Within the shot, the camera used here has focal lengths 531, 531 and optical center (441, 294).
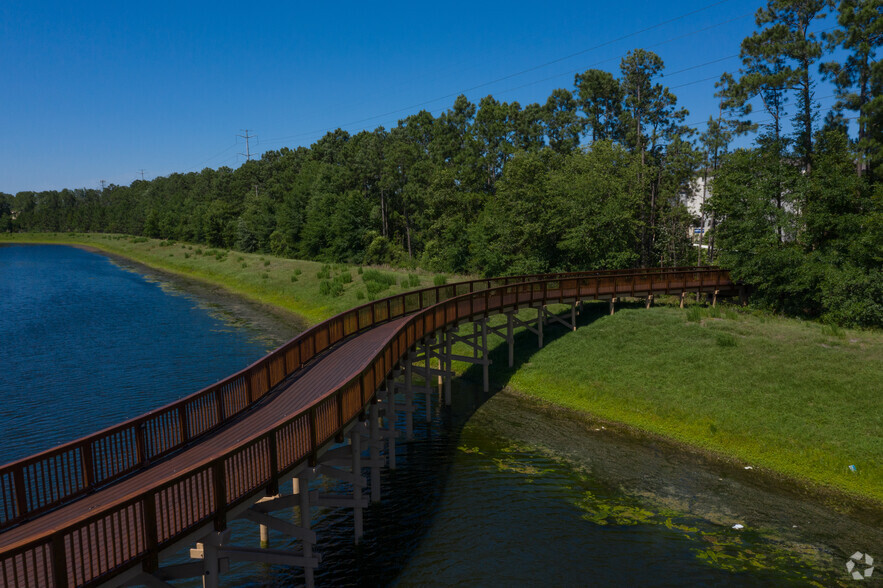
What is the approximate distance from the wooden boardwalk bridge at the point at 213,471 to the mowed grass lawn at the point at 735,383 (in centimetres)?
962

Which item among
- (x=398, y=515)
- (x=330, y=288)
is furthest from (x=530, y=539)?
(x=330, y=288)

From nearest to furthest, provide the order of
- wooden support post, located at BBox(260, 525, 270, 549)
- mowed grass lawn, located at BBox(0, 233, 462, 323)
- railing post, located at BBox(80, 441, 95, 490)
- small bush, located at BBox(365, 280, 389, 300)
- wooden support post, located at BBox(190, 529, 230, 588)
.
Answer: wooden support post, located at BBox(190, 529, 230, 588), railing post, located at BBox(80, 441, 95, 490), wooden support post, located at BBox(260, 525, 270, 549), small bush, located at BBox(365, 280, 389, 300), mowed grass lawn, located at BBox(0, 233, 462, 323)

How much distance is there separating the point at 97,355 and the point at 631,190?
4189 centimetres

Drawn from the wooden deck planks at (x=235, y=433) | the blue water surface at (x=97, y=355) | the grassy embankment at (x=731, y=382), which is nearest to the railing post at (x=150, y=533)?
the wooden deck planks at (x=235, y=433)

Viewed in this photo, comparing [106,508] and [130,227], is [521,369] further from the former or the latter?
[130,227]

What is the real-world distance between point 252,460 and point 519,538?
7.86 m

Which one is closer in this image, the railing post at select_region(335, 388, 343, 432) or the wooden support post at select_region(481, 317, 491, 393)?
the railing post at select_region(335, 388, 343, 432)

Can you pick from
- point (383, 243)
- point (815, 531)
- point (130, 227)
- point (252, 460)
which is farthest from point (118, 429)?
point (130, 227)

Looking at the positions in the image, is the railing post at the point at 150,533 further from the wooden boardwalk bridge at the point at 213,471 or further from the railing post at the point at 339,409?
the railing post at the point at 339,409

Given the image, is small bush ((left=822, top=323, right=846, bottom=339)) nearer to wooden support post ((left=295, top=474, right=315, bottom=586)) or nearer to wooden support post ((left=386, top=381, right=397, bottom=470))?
wooden support post ((left=386, top=381, right=397, bottom=470))

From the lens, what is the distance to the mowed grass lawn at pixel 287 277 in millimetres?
46781

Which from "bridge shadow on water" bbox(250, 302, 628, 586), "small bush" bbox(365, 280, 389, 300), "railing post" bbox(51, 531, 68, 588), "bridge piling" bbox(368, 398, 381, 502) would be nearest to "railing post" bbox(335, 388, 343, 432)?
"bridge piling" bbox(368, 398, 381, 502)

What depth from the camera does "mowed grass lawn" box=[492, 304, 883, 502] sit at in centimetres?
1914

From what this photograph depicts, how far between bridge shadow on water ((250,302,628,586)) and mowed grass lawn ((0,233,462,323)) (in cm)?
2143
